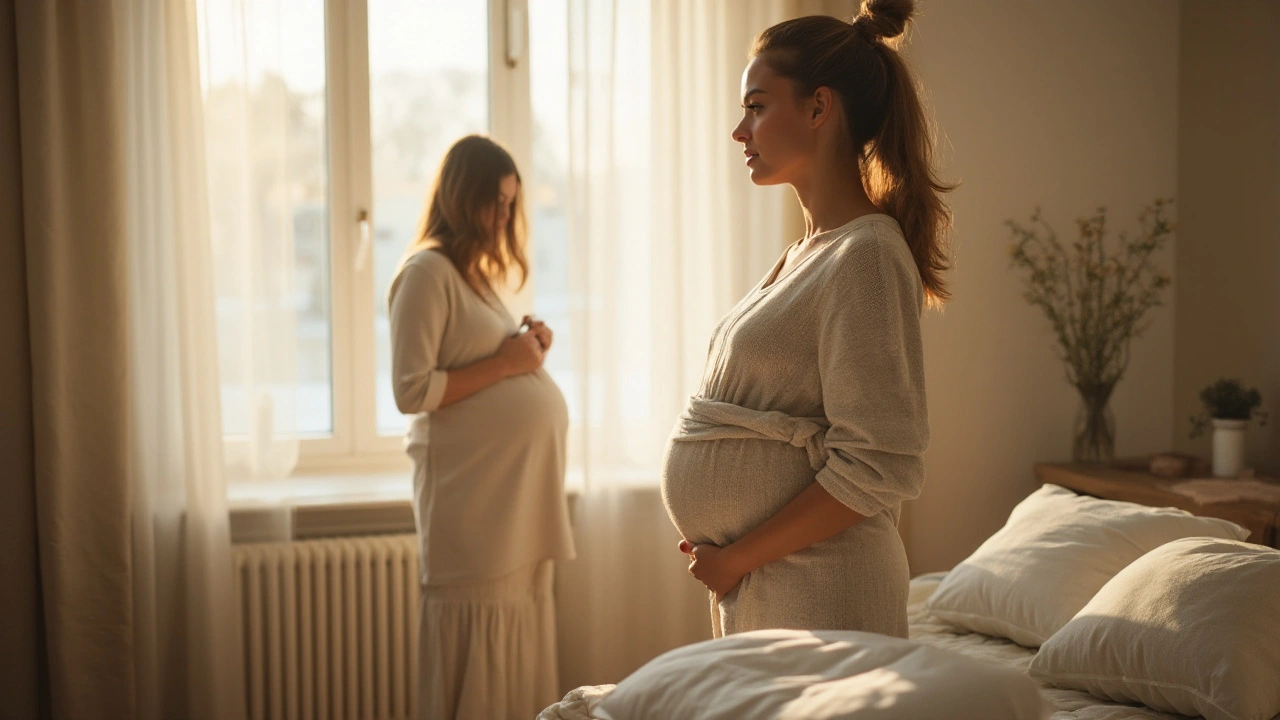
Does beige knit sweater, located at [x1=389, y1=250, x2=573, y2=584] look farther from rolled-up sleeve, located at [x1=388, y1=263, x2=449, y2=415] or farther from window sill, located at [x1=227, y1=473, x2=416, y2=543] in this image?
window sill, located at [x1=227, y1=473, x2=416, y2=543]

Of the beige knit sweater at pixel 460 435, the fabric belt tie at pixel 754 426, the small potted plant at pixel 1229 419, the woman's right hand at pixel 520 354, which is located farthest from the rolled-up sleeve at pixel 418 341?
the small potted plant at pixel 1229 419

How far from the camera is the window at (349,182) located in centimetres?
256

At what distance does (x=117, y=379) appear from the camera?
2393 millimetres

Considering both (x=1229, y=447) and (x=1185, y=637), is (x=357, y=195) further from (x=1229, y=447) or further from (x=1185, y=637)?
(x=1229, y=447)

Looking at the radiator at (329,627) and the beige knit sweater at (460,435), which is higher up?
the beige knit sweater at (460,435)

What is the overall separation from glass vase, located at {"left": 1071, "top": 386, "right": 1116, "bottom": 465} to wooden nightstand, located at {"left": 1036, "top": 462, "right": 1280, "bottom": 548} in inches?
1.8

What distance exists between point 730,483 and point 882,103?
1.66 ft

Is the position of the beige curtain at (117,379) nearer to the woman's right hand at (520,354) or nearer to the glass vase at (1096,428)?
the woman's right hand at (520,354)

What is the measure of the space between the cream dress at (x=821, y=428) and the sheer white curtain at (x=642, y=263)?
142cm

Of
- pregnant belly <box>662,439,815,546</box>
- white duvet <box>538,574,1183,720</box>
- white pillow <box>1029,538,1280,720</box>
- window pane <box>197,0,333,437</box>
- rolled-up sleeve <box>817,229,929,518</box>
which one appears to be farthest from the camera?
window pane <box>197,0,333,437</box>

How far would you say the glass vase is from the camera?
289cm

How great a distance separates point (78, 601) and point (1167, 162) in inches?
126

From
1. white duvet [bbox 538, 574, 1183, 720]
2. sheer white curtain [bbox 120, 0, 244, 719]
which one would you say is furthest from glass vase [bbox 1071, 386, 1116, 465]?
sheer white curtain [bbox 120, 0, 244, 719]

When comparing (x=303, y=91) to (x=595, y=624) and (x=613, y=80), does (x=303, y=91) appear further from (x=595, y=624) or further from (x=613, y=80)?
(x=595, y=624)
